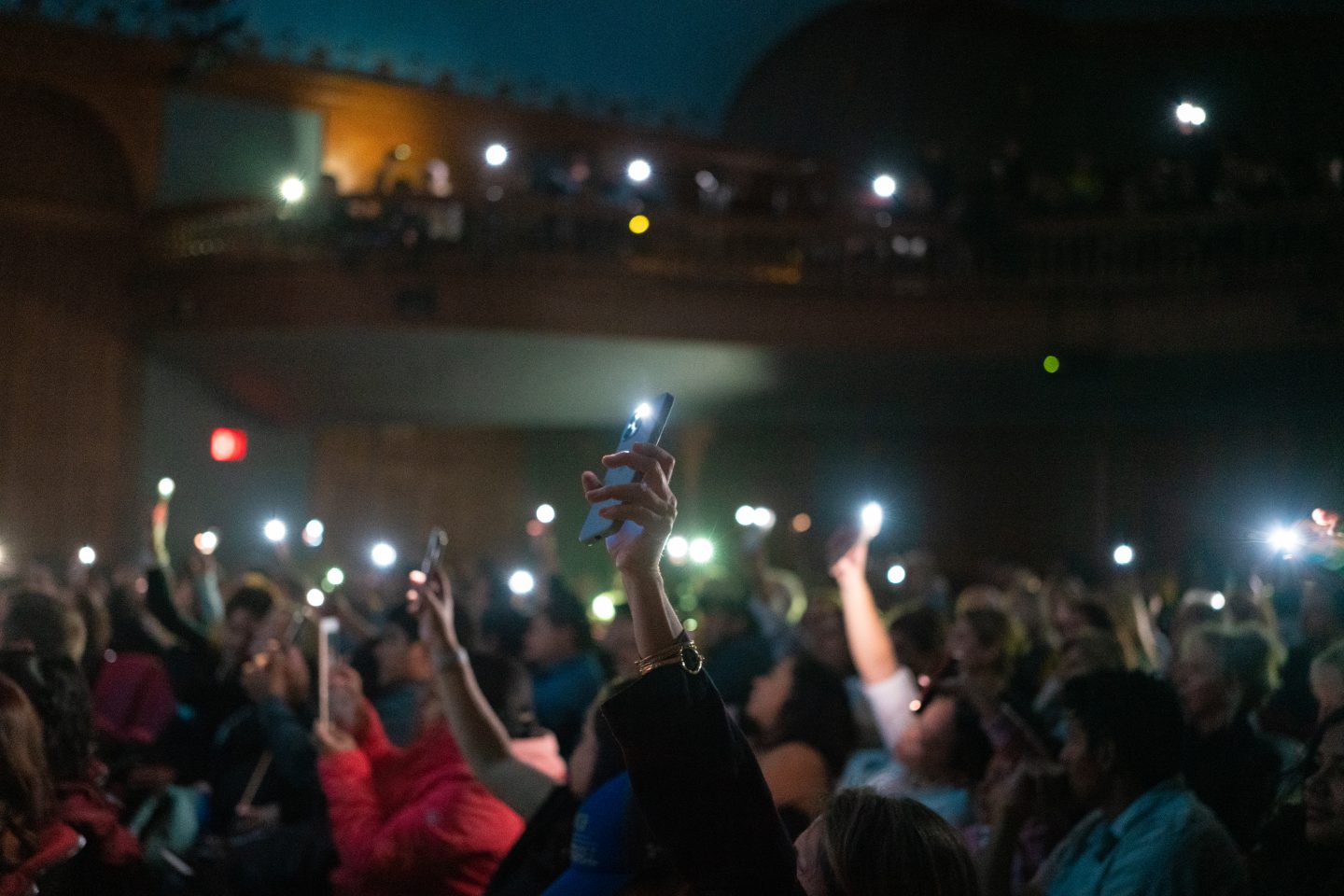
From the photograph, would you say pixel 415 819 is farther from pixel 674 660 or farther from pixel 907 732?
pixel 674 660

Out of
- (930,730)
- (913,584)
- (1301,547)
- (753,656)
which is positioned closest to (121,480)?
(913,584)

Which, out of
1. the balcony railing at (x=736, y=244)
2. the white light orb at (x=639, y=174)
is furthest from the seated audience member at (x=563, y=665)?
the white light orb at (x=639, y=174)

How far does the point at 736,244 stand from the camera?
35.6ft

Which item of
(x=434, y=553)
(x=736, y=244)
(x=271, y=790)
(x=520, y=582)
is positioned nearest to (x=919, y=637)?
(x=434, y=553)

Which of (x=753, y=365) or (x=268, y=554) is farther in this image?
(x=268, y=554)

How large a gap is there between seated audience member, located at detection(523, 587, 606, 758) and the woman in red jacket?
1004 millimetres

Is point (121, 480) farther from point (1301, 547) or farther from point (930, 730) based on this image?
point (1301, 547)

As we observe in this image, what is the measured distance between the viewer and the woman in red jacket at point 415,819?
3.24m

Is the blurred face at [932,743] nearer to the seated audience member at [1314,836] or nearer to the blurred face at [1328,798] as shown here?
the seated audience member at [1314,836]

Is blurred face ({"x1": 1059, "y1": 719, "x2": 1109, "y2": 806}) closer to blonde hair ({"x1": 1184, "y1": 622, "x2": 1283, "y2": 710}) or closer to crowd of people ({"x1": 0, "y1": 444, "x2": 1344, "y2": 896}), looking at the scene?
crowd of people ({"x1": 0, "y1": 444, "x2": 1344, "y2": 896})

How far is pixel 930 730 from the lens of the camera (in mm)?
3246

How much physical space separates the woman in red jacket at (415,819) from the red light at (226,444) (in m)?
9.07

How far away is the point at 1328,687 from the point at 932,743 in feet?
2.97

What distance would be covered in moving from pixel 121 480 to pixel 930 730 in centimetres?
1002
